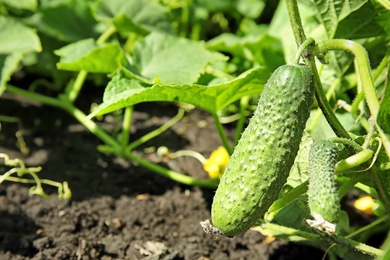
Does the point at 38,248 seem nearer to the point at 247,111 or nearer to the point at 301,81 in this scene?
the point at 301,81

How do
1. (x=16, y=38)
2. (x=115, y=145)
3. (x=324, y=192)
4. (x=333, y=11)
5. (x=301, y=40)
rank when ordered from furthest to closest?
(x=16, y=38), (x=115, y=145), (x=333, y=11), (x=301, y=40), (x=324, y=192)

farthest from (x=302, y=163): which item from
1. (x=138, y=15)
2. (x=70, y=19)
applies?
(x=70, y=19)

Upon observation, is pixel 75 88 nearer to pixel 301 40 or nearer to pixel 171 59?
pixel 171 59

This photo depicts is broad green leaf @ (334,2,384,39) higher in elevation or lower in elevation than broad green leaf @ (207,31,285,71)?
higher

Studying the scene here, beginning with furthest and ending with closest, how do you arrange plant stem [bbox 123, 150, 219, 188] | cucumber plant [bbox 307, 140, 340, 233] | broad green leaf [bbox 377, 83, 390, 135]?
plant stem [bbox 123, 150, 219, 188], broad green leaf [bbox 377, 83, 390, 135], cucumber plant [bbox 307, 140, 340, 233]

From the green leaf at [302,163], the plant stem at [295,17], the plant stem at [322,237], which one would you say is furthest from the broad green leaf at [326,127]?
the plant stem at [295,17]

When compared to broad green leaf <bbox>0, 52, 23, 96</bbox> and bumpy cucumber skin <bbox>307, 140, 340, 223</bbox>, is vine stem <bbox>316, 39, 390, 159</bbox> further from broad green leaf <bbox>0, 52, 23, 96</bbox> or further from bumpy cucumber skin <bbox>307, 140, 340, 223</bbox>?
broad green leaf <bbox>0, 52, 23, 96</bbox>

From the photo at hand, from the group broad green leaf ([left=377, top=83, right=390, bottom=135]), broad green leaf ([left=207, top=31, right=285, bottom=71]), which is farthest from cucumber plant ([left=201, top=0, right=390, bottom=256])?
broad green leaf ([left=207, top=31, right=285, bottom=71])
